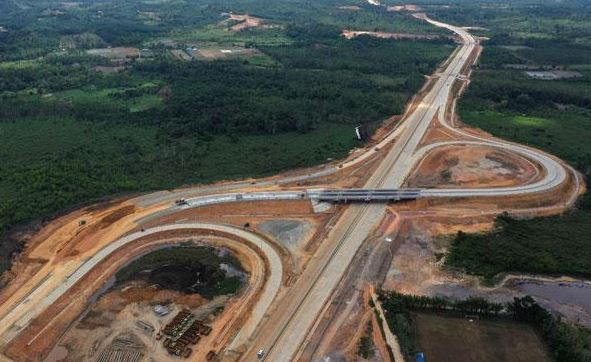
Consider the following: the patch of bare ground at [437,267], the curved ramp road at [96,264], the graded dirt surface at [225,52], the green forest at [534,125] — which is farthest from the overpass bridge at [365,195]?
the graded dirt surface at [225,52]

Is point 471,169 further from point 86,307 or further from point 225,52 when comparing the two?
point 225,52

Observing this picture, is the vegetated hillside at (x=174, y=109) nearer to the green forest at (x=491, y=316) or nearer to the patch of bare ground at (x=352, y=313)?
the patch of bare ground at (x=352, y=313)

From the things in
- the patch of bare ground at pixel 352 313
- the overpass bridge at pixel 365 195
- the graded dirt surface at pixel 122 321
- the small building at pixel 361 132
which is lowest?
the graded dirt surface at pixel 122 321

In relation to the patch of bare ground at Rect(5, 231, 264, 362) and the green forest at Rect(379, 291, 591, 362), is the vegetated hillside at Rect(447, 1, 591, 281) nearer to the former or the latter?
the green forest at Rect(379, 291, 591, 362)

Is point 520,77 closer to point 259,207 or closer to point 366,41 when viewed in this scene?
point 366,41

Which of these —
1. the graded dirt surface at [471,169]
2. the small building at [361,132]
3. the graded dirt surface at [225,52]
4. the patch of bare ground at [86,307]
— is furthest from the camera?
the graded dirt surface at [225,52]

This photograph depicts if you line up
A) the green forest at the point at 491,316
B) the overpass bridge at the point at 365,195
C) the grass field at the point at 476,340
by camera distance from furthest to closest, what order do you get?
1. the overpass bridge at the point at 365,195
2. the grass field at the point at 476,340
3. the green forest at the point at 491,316
